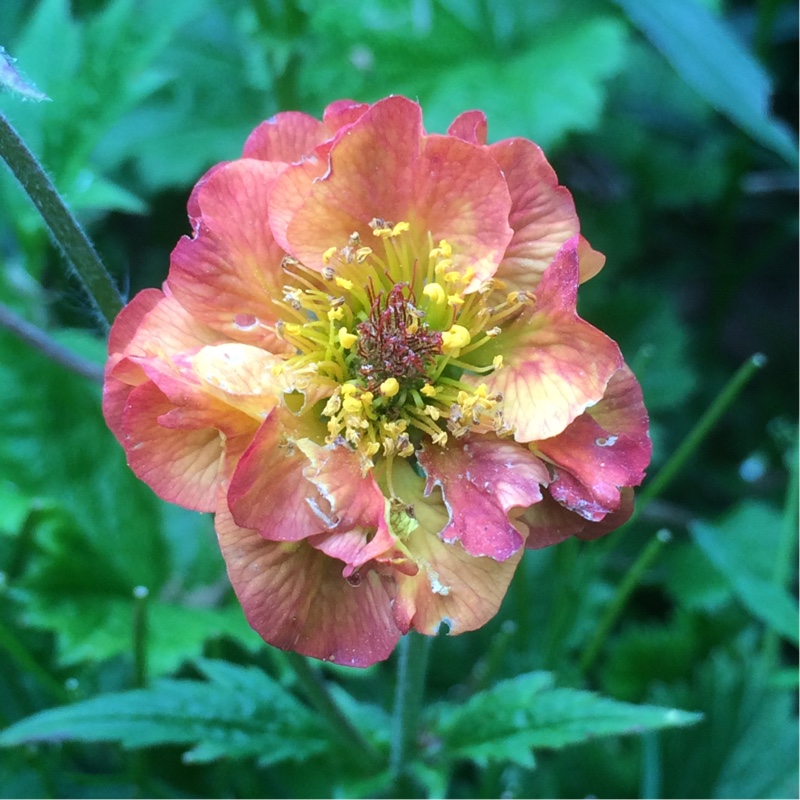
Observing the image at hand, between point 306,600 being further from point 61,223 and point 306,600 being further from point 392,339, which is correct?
point 61,223

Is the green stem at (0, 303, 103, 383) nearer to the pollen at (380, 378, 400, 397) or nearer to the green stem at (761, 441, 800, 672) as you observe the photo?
the pollen at (380, 378, 400, 397)

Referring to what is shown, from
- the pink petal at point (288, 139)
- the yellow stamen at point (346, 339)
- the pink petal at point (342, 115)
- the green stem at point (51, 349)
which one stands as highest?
the pink petal at point (342, 115)

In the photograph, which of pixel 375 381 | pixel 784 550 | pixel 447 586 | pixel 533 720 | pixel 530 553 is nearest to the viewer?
pixel 447 586

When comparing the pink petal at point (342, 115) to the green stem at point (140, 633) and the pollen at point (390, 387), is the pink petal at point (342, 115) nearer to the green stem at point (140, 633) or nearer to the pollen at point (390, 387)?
the pollen at point (390, 387)

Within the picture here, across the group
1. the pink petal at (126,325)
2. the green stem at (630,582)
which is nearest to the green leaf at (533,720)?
the green stem at (630,582)

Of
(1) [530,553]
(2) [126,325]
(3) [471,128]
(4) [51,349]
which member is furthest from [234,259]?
(1) [530,553]

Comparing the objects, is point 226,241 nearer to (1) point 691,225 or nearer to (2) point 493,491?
(2) point 493,491
